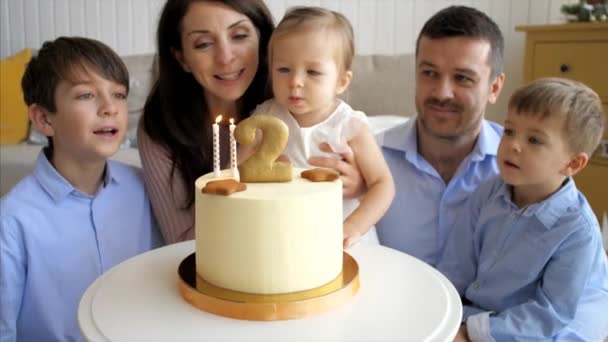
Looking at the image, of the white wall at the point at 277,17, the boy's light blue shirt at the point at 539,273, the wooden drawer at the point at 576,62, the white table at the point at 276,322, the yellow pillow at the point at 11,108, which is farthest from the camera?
the white wall at the point at 277,17

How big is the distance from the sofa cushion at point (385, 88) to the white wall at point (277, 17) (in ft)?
1.73

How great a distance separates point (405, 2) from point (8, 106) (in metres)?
2.64

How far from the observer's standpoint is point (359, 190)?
Result: 1.55 meters

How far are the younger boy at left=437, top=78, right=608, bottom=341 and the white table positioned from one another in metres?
0.42

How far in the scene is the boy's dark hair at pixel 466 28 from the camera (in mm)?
1775

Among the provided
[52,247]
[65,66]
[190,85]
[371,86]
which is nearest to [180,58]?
[190,85]

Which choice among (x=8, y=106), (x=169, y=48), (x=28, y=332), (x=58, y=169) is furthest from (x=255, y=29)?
(x=8, y=106)

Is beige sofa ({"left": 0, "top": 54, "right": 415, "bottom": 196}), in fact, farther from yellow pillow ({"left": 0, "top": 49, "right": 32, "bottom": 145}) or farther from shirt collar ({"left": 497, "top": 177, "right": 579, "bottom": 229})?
shirt collar ({"left": 497, "top": 177, "right": 579, "bottom": 229})

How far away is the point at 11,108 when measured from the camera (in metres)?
3.47

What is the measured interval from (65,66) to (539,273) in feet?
4.34

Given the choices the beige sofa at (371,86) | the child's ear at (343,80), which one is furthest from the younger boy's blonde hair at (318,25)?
the beige sofa at (371,86)

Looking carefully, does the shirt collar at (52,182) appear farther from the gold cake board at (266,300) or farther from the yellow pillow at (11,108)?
the yellow pillow at (11,108)

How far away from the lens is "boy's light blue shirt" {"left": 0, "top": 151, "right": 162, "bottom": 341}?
152 cm

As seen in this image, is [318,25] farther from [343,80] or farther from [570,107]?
[570,107]
